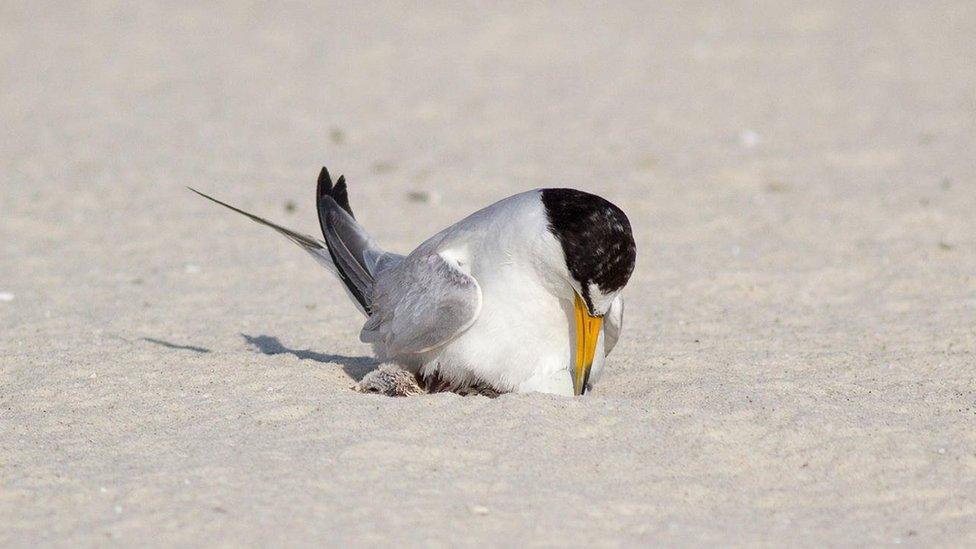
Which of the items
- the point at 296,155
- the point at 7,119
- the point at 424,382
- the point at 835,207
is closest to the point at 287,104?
the point at 296,155

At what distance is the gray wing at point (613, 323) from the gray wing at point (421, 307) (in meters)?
0.73

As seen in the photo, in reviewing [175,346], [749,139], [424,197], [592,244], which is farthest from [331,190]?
[749,139]

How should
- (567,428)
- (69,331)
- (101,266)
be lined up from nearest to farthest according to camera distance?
(567,428)
(69,331)
(101,266)

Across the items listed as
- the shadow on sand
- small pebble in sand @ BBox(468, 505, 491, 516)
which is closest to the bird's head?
small pebble in sand @ BBox(468, 505, 491, 516)

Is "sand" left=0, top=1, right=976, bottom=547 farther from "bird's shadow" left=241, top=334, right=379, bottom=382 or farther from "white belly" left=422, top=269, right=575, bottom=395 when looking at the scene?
"white belly" left=422, top=269, right=575, bottom=395

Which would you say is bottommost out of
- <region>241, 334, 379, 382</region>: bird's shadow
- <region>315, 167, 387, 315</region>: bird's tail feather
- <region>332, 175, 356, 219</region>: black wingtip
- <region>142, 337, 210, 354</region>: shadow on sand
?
<region>241, 334, 379, 382</region>: bird's shadow

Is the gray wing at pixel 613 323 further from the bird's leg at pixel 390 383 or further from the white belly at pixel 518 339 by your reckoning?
the bird's leg at pixel 390 383

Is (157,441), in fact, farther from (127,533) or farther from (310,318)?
(310,318)

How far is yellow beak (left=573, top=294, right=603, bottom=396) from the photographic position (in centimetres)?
579

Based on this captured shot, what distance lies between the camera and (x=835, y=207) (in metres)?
10.2

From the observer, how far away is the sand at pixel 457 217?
4723 mm

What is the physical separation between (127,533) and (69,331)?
3.34m

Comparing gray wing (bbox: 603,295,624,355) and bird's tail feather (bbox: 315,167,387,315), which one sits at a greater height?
bird's tail feather (bbox: 315,167,387,315)

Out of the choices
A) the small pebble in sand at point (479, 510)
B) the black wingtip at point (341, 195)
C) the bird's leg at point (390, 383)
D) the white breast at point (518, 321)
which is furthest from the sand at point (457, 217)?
the black wingtip at point (341, 195)
